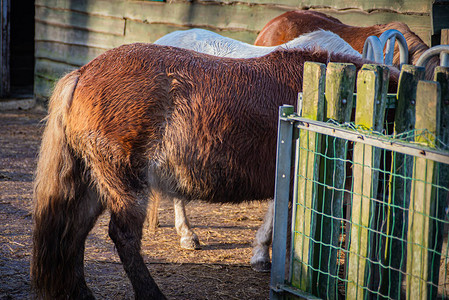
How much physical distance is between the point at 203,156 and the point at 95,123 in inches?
25.4

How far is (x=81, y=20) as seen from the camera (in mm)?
9008

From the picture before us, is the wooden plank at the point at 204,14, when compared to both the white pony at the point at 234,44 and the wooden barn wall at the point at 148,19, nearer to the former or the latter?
the wooden barn wall at the point at 148,19

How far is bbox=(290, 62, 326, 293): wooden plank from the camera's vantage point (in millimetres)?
2420

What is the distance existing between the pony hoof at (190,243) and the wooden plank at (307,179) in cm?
→ 172

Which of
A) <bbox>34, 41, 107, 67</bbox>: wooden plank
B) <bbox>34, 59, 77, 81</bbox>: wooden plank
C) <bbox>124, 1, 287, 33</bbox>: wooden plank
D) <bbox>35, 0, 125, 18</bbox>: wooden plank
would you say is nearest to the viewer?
<bbox>124, 1, 287, 33</bbox>: wooden plank

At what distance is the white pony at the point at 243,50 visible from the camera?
3865 millimetres

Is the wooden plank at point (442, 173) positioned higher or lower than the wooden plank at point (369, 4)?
lower

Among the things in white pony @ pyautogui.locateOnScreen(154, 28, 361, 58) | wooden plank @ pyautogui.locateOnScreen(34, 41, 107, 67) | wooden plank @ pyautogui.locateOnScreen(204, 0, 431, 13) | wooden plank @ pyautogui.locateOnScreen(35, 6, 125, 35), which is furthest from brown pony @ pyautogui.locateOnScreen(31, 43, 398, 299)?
wooden plank @ pyautogui.locateOnScreen(34, 41, 107, 67)

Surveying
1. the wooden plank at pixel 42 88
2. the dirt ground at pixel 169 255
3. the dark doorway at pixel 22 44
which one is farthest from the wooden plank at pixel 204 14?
the dark doorway at pixel 22 44

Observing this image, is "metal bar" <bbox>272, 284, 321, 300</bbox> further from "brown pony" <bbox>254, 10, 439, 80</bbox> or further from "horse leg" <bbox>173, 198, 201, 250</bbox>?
"brown pony" <bbox>254, 10, 439, 80</bbox>

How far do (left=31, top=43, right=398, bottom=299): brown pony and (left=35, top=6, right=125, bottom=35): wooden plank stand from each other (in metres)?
5.64

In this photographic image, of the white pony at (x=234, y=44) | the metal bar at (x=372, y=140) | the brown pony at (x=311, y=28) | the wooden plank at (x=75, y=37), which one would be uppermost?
the wooden plank at (x=75, y=37)

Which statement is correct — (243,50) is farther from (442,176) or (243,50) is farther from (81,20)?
(81,20)

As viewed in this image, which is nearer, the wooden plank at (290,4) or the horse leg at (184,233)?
the horse leg at (184,233)
